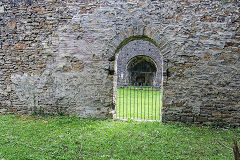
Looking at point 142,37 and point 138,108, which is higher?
point 142,37

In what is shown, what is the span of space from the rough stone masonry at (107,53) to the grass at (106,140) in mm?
499

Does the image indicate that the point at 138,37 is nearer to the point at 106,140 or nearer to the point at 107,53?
the point at 107,53

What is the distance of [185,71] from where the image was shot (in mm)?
4465

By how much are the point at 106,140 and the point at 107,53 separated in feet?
7.81

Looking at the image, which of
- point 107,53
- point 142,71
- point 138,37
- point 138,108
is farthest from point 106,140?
point 142,71

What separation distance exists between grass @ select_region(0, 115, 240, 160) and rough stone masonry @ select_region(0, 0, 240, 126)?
1.64 ft

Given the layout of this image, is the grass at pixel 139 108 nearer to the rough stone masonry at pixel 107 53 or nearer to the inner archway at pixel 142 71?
the rough stone masonry at pixel 107 53

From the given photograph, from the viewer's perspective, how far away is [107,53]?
473cm

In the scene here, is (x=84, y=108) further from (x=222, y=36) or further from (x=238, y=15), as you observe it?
(x=238, y=15)

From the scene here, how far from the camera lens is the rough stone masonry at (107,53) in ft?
14.3

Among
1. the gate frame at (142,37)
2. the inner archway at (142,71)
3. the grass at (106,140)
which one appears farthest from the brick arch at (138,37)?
the inner archway at (142,71)

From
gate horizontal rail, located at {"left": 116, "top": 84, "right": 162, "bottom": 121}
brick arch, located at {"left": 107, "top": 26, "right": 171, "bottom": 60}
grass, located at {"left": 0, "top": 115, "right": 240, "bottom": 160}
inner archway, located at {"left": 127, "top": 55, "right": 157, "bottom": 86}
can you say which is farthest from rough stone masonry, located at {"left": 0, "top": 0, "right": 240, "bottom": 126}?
inner archway, located at {"left": 127, "top": 55, "right": 157, "bottom": 86}

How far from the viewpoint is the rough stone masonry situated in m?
4.36

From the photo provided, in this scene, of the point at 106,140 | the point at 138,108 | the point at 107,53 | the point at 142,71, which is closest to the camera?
the point at 106,140
